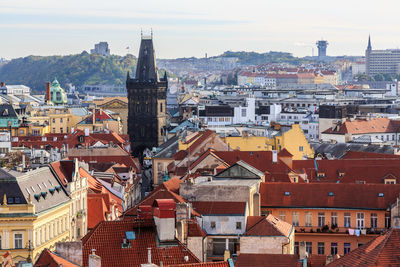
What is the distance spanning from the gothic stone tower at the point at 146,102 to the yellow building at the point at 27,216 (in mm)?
104801

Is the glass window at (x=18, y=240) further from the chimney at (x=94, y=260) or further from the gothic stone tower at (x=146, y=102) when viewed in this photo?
the gothic stone tower at (x=146, y=102)

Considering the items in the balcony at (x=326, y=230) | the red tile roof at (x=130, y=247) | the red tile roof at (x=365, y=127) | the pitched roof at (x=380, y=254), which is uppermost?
the pitched roof at (x=380, y=254)

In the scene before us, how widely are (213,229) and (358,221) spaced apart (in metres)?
14.5

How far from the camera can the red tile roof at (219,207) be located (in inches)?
2906

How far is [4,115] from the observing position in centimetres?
17188

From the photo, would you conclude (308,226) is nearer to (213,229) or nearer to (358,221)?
(358,221)

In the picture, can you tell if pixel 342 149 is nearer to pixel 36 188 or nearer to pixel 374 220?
pixel 374 220

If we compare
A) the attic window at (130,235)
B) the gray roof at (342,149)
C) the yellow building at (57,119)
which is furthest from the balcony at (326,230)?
the yellow building at (57,119)

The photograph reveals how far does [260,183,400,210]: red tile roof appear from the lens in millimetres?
83188

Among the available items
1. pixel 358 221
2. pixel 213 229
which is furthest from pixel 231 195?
pixel 358 221

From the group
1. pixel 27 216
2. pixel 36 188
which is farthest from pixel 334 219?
pixel 27 216

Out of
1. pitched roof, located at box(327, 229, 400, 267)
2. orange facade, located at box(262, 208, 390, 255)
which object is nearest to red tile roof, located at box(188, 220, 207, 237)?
orange facade, located at box(262, 208, 390, 255)

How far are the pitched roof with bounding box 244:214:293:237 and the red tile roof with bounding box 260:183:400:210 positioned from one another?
1093 cm

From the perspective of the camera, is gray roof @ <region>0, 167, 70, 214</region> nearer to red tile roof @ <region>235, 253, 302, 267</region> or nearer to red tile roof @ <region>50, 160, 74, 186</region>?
red tile roof @ <region>50, 160, 74, 186</region>
